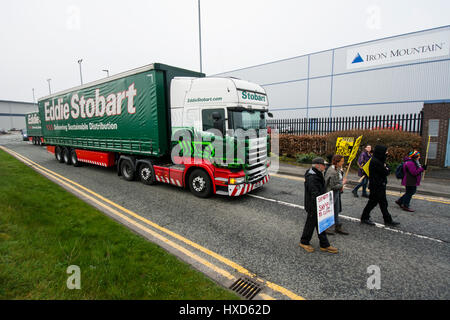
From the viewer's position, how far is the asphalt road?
3570 millimetres

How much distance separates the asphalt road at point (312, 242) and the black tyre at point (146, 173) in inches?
40.0

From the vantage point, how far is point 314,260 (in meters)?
4.21

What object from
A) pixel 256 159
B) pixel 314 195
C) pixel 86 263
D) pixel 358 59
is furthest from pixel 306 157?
pixel 358 59

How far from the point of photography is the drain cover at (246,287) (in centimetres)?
337

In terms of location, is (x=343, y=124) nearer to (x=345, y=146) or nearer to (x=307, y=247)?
(x=345, y=146)

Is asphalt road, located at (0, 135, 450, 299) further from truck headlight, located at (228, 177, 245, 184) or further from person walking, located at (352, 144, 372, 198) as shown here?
truck headlight, located at (228, 177, 245, 184)

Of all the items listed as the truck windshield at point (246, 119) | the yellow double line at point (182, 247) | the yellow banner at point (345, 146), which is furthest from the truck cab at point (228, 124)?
the yellow banner at point (345, 146)

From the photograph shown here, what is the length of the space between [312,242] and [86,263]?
414 centimetres

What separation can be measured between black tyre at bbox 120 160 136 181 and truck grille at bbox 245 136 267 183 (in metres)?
5.32

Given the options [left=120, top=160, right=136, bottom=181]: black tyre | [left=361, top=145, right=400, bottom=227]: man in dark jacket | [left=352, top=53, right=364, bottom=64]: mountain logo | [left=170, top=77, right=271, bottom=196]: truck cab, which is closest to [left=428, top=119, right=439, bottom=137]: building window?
[left=361, top=145, right=400, bottom=227]: man in dark jacket

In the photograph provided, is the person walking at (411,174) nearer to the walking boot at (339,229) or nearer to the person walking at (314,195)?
the walking boot at (339,229)
